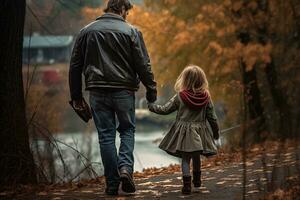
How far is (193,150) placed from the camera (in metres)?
5.98

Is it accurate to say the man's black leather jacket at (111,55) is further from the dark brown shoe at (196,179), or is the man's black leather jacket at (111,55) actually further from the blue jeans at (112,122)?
the dark brown shoe at (196,179)

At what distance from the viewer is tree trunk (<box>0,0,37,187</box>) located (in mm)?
7109

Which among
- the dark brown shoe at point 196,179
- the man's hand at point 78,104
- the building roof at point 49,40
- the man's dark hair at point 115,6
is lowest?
the dark brown shoe at point 196,179

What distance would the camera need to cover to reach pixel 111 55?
5859mm

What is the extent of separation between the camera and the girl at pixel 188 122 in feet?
19.8

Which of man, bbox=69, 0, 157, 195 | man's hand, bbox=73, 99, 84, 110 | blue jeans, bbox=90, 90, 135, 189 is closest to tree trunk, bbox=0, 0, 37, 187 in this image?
man's hand, bbox=73, 99, 84, 110

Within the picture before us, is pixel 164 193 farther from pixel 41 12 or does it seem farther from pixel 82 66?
pixel 41 12

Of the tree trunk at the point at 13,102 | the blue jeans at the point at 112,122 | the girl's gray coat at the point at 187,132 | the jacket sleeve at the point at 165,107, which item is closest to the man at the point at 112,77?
the blue jeans at the point at 112,122

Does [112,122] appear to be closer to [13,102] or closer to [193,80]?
[193,80]

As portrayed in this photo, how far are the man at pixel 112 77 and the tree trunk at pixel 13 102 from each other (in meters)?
1.49

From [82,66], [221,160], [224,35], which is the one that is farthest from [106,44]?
[224,35]

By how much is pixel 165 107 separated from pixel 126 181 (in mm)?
860

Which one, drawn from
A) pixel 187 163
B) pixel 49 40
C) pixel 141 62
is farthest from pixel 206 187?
pixel 49 40

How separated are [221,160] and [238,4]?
2.72m
